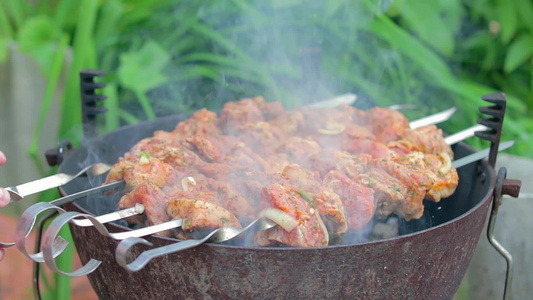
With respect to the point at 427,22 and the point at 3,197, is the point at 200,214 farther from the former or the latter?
the point at 427,22

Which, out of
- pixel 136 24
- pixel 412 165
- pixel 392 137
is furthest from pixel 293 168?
pixel 136 24

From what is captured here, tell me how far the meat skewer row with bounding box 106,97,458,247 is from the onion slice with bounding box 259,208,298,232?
17mm

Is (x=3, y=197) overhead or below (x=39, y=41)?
below

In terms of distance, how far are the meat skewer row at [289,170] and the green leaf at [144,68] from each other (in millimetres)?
1297

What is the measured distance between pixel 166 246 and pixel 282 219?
37cm

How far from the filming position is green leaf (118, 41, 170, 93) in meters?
3.59

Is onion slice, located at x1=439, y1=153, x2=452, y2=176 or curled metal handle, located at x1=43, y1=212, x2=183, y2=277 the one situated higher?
curled metal handle, located at x1=43, y1=212, x2=183, y2=277

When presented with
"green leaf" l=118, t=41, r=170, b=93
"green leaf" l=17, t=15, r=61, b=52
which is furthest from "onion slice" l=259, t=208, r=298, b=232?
"green leaf" l=17, t=15, r=61, b=52

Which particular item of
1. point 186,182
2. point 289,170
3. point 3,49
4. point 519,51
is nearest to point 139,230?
point 186,182

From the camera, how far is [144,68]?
3.72m

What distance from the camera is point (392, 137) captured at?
7.70 ft

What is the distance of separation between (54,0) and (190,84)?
5.19 ft

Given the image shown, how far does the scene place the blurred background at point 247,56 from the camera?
3.65 meters

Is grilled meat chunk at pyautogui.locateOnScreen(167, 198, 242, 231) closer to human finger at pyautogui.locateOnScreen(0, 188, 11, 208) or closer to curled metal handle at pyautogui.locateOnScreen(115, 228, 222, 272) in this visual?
curled metal handle at pyautogui.locateOnScreen(115, 228, 222, 272)
